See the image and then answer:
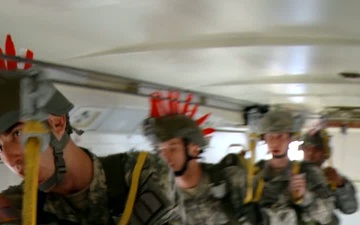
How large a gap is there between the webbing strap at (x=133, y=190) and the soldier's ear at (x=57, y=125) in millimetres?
194

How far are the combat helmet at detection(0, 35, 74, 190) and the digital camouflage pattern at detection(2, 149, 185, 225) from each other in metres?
0.08

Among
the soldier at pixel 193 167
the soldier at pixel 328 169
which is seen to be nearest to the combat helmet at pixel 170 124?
the soldier at pixel 193 167

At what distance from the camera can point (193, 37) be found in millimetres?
1360

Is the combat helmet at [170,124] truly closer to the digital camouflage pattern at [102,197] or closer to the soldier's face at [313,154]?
the digital camouflage pattern at [102,197]

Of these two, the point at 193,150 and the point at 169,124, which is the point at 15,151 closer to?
the point at 169,124

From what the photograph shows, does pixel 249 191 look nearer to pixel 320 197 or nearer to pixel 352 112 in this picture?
pixel 320 197

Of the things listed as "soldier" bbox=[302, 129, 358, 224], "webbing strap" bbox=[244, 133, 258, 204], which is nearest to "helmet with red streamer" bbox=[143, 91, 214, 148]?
"webbing strap" bbox=[244, 133, 258, 204]

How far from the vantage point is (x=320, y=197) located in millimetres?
2613

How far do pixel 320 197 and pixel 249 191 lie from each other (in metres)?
0.73

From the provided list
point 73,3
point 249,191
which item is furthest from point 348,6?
point 249,191

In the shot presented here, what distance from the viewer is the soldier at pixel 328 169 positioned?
2951 mm

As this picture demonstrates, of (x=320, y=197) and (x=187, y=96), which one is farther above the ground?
(x=187, y=96)

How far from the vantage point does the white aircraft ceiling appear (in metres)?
1.07

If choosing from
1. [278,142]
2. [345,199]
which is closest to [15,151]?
[278,142]
